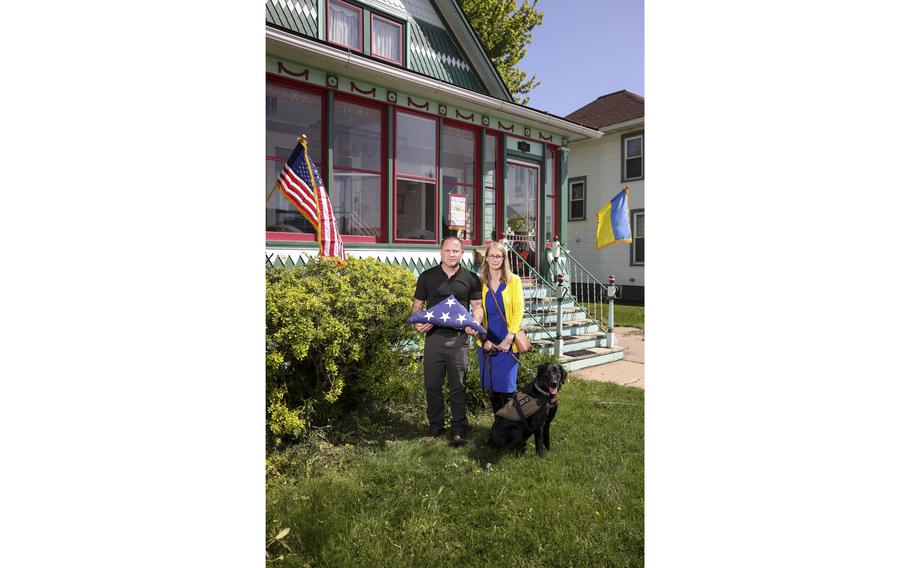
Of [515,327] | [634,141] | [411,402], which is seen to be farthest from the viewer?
[634,141]

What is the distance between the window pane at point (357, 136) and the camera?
768 centimetres

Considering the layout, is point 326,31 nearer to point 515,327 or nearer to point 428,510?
point 515,327

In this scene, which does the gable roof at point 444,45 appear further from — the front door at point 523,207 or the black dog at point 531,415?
the black dog at point 531,415

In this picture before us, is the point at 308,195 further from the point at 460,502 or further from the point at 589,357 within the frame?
the point at 589,357

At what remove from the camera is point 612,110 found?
1859 centimetres

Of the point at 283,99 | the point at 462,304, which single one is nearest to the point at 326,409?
the point at 462,304

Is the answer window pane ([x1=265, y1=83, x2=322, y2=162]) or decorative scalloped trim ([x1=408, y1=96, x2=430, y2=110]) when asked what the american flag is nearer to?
window pane ([x1=265, y1=83, x2=322, y2=162])

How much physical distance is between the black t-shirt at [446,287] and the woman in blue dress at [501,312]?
18 cm

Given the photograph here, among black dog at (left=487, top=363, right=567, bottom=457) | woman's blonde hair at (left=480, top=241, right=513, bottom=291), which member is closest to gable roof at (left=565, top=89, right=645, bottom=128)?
woman's blonde hair at (left=480, top=241, right=513, bottom=291)

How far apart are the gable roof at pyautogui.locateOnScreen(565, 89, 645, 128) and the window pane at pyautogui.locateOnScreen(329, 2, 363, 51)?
1008 centimetres

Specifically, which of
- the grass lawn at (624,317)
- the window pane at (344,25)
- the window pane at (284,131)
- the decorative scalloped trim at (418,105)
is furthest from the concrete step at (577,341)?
the window pane at (344,25)

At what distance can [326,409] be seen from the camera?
4.81m

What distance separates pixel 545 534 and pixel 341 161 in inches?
249

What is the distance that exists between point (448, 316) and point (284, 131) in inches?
178
